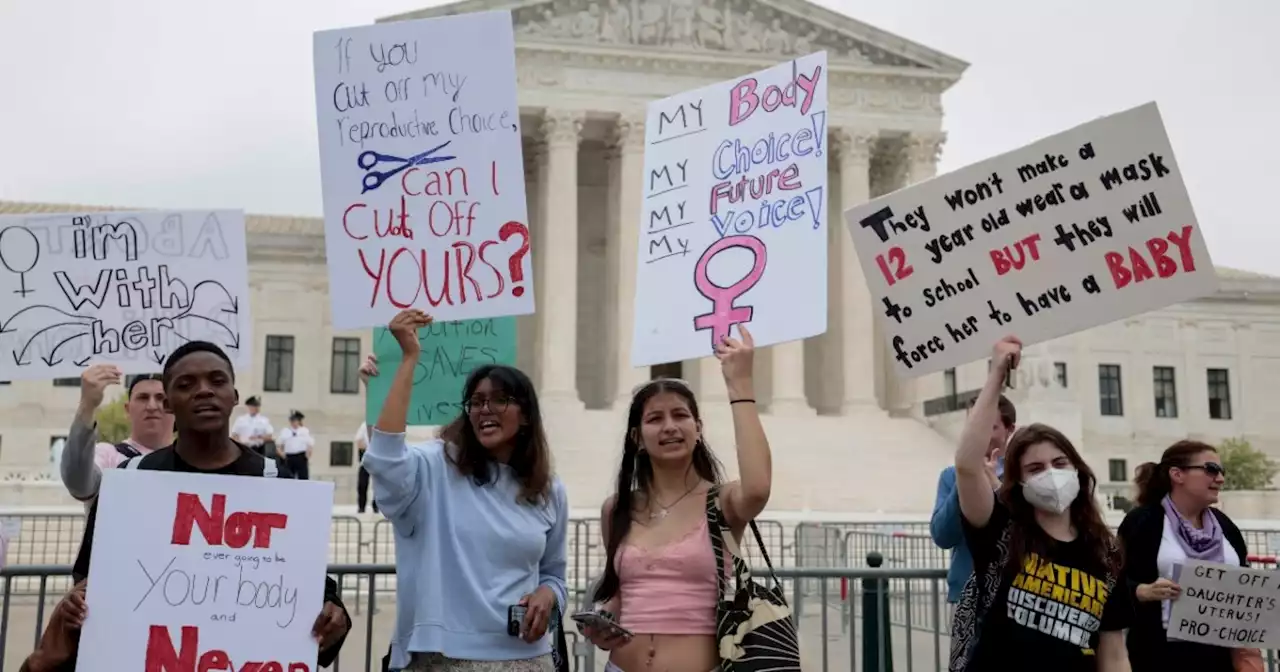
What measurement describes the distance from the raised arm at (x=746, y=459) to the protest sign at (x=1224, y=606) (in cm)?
238

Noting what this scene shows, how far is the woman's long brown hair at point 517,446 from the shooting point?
4059mm

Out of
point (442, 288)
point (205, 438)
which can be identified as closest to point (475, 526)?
point (205, 438)

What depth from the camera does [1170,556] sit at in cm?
518

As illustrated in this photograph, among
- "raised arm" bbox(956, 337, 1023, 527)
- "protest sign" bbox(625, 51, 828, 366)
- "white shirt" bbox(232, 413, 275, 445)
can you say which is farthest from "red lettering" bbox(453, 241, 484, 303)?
"white shirt" bbox(232, 413, 275, 445)

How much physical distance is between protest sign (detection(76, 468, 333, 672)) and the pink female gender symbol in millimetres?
1973

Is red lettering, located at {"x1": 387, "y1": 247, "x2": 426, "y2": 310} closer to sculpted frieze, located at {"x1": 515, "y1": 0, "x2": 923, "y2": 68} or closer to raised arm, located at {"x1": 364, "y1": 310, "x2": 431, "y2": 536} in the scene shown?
raised arm, located at {"x1": 364, "y1": 310, "x2": 431, "y2": 536}

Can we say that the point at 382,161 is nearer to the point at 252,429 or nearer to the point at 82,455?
the point at 82,455

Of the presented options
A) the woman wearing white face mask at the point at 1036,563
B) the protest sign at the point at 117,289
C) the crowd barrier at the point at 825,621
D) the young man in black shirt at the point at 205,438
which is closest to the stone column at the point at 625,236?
the crowd barrier at the point at 825,621

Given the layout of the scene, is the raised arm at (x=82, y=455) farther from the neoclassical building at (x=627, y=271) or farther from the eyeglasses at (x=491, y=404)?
the neoclassical building at (x=627, y=271)

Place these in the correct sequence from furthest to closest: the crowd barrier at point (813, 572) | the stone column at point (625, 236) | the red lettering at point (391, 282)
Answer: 1. the stone column at point (625, 236)
2. the crowd barrier at point (813, 572)
3. the red lettering at point (391, 282)

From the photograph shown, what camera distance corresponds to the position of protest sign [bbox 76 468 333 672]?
3.48 metres

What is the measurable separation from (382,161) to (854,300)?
3322 centimetres

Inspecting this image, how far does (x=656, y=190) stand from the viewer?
5.49m

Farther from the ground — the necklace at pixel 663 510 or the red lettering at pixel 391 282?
the red lettering at pixel 391 282
